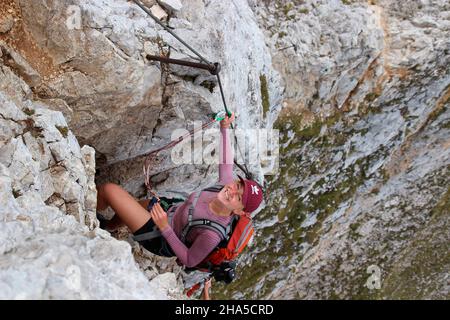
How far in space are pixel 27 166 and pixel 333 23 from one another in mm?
11017

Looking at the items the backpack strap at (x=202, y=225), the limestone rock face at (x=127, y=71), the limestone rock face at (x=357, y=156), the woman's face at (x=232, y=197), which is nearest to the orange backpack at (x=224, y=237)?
the backpack strap at (x=202, y=225)

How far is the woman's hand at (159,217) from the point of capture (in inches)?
268

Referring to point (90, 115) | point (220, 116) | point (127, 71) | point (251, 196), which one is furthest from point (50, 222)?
point (220, 116)

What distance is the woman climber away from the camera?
21.5 feet

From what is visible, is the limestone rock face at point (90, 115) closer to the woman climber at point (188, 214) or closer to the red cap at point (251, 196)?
the woman climber at point (188, 214)

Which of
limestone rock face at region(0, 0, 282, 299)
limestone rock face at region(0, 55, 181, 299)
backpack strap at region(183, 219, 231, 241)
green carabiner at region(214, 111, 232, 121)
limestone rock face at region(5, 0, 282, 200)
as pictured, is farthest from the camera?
green carabiner at region(214, 111, 232, 121)

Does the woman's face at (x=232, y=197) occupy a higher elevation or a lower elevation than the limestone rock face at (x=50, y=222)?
lower

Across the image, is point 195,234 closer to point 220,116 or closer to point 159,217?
point 159,217

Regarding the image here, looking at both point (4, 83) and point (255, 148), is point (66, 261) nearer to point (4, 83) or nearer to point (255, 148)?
→ point (4, 83)

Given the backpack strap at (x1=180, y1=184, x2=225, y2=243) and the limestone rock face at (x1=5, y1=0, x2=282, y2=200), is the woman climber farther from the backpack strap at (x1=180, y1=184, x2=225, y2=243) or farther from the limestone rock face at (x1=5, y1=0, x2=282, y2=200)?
the limestone rock face at (x1=5, y1=0, x2=282, y2=200)

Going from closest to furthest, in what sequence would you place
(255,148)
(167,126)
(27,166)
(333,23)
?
1. (27,166)
2. (167,126)
3. (255,148)
4. (333,23)

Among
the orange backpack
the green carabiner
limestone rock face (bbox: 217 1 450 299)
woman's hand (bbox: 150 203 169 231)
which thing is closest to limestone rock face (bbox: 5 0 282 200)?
the green carabiner

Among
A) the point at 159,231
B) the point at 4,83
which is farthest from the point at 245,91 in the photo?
the point at 4,83

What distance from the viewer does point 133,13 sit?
746 cm
